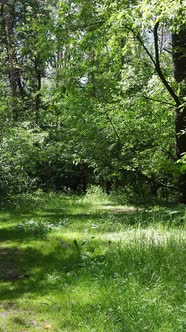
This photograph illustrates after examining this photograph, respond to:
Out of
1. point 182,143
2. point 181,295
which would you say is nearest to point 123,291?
point 181,295

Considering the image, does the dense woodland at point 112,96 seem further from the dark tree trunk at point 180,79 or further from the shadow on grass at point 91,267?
the shadow on grass at point 91,267

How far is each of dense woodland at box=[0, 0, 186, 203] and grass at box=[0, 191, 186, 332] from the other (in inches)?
54.0

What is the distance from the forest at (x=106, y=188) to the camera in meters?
3.70

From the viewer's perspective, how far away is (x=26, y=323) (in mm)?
3502

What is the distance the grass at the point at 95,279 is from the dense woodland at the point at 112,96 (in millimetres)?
1372

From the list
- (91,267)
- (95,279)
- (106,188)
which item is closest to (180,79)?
(91,267)

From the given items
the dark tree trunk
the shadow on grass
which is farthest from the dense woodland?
the shadow on grass

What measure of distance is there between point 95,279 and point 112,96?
19.7 ft

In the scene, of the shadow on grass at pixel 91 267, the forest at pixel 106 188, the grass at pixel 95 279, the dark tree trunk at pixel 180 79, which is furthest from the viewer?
the dark tree trunk at pixel 180 79

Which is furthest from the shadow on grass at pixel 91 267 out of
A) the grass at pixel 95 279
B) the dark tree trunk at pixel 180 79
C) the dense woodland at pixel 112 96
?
the dark tree trunk at pixel 180 79

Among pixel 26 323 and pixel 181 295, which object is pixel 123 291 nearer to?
pixel 181 295

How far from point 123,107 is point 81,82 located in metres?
1.40

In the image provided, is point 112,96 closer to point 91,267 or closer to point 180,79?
point 180,79

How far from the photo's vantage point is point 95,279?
14.1 feet
